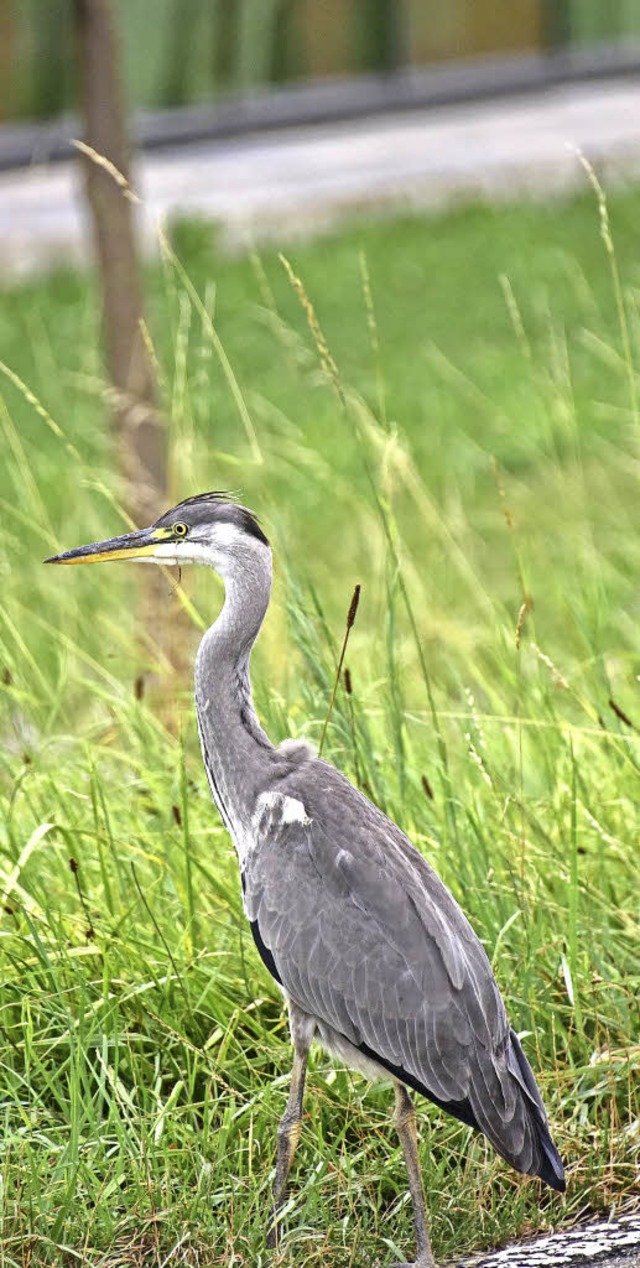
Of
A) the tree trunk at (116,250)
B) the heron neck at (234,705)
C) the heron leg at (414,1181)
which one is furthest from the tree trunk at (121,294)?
the heron leg at (414,1181)

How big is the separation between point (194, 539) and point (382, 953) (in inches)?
33.2

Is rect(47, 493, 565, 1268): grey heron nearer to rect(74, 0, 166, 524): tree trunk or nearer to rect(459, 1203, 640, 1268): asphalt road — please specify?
rect(459, 1203, 640, 1268): asphalt road

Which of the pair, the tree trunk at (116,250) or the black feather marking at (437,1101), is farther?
the tree trunk at (116,250)

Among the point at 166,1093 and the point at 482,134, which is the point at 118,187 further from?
the point at 482,134

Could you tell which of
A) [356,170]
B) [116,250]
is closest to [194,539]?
[116,250]

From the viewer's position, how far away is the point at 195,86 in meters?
15.9

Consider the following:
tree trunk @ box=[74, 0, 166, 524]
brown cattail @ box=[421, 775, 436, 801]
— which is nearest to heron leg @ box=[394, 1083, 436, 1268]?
brown cattail @ box=[421, 775, 436, 801]

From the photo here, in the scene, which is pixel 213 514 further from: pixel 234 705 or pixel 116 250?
pixel 116 250

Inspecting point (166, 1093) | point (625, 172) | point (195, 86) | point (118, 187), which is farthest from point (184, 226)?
point (166, 1093)

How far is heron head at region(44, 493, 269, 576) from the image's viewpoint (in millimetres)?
3516

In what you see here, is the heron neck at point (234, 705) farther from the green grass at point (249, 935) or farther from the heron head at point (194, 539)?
the green grass at point (249, 935)

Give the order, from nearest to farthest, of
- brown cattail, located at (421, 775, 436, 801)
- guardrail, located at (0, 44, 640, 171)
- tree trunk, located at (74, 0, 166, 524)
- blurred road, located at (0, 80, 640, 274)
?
brown cattail, located at (421, 775, 436, 801)
tree trunk, located at (74, 0, 166, 524)
blurred road, located at (0, 80, 640, 274)
guardrail, located at (0, 44, 640, 171)

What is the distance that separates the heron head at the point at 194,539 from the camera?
352 centimetres

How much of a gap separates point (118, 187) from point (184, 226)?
7.02 metres
